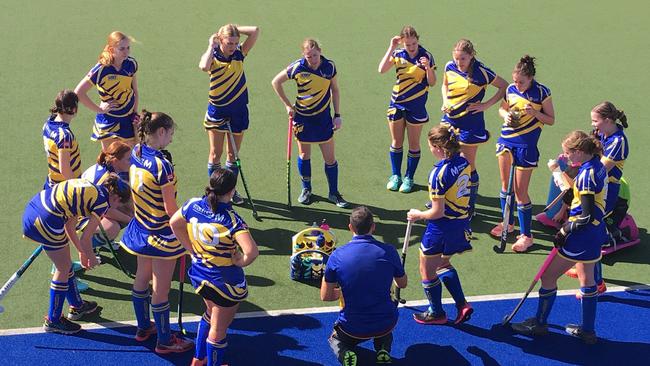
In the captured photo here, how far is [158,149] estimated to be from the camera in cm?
687

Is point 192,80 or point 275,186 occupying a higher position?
point 192,80

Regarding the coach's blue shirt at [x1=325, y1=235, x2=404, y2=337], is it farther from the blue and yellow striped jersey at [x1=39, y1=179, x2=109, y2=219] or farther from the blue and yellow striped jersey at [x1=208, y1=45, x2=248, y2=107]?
the blue and yellow striped jersey at [x1=208, y1=45, x2=248, y2=107]

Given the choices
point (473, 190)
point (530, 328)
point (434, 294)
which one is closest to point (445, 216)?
point (434, 294)

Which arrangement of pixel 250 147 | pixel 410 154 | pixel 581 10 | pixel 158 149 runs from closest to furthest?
pixel 158 149, pixel 410 154, pixel 250 147, pixel 581 10

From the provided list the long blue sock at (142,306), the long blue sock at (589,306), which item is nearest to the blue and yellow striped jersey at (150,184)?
the long blue sock at (142,306)

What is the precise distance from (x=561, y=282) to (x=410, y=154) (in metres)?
2.57

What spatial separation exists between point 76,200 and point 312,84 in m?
3.40

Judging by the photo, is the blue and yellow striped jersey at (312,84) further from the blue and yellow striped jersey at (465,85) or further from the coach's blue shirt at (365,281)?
the coach's blue shirt at (365,281)

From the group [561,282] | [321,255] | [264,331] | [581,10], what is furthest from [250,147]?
[581,10]

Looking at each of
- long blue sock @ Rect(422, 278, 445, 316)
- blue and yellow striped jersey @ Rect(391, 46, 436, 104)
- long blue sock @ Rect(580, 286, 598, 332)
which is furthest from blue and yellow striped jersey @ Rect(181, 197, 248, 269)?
blue and yellow striped jersey @ Rect(391, 46, 436, 104)

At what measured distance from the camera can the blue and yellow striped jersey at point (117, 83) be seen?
9.09 m

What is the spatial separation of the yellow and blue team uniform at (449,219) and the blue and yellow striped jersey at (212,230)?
1.88 m

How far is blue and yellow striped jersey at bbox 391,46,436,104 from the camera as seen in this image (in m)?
9.75

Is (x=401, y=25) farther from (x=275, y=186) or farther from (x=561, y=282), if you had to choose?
(x=561, y=282)
